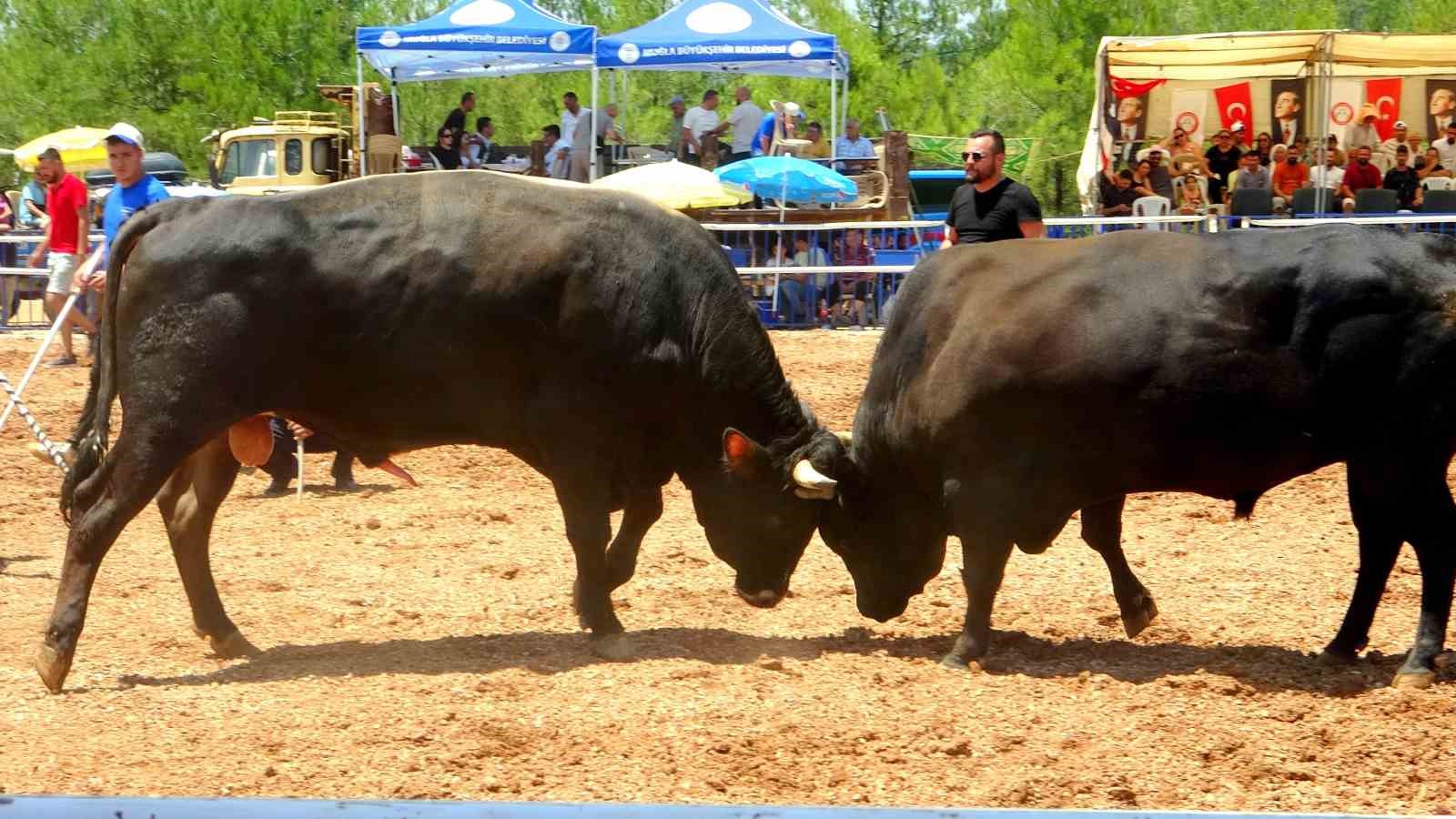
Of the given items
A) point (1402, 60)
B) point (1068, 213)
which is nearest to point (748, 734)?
point (1402, 60)

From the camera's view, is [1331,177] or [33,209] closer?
[1331,177]

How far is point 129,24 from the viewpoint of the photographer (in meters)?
39.9

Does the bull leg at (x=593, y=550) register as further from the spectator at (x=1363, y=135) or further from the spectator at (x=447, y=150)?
the spectator at (x=447, y=150)

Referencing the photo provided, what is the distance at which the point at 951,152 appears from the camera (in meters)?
33.0

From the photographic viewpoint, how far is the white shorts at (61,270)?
44.6ft

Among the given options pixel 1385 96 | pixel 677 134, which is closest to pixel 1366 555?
pixel 677 134

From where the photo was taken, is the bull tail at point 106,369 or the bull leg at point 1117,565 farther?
the bull leg at point 1117,565

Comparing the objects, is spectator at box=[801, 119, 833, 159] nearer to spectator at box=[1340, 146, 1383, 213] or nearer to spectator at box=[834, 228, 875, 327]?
spectator at box=[834, 228, 875, 327]

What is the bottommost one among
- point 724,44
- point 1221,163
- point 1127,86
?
point 1221,163

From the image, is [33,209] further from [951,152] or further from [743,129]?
[951,152]

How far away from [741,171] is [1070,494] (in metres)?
13.5

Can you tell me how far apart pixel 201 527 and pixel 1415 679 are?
4698 mm

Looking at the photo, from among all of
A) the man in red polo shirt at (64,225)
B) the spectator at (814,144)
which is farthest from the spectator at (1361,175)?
the man in red polo shirt at (64,225)

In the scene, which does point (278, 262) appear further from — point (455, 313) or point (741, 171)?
point (741, 171)
